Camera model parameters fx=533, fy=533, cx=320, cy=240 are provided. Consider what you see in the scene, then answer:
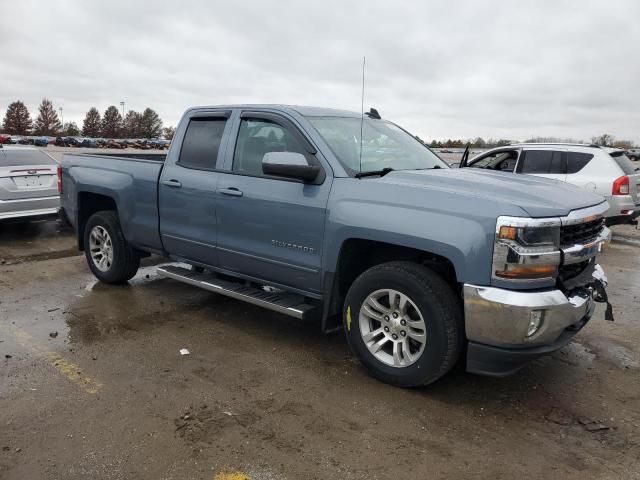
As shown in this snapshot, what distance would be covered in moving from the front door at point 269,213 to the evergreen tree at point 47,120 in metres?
119

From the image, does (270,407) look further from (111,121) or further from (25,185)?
(111,121)

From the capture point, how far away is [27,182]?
854 cm

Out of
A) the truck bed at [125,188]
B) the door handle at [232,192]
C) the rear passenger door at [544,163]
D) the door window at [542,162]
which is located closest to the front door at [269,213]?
the door handle at [232,192]

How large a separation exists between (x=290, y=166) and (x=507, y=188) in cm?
153

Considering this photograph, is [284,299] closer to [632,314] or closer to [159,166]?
[159,166]

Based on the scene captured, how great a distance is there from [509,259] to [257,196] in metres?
2.09

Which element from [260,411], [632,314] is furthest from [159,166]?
[632,314]

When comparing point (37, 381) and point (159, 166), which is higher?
point (159, 166)

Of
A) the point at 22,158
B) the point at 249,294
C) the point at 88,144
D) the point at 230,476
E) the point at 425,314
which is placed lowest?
the point at 230,476

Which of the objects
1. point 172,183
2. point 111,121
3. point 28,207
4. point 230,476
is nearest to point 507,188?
point 230,476

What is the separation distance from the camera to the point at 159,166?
5367 millimetres

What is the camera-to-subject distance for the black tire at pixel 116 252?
232 inches

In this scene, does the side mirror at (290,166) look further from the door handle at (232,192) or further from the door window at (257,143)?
the door handle at (232,192)

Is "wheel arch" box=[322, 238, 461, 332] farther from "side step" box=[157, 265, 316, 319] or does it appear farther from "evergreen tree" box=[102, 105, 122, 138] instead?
"evergreen tree" box=[102, 105, 122, 138]
